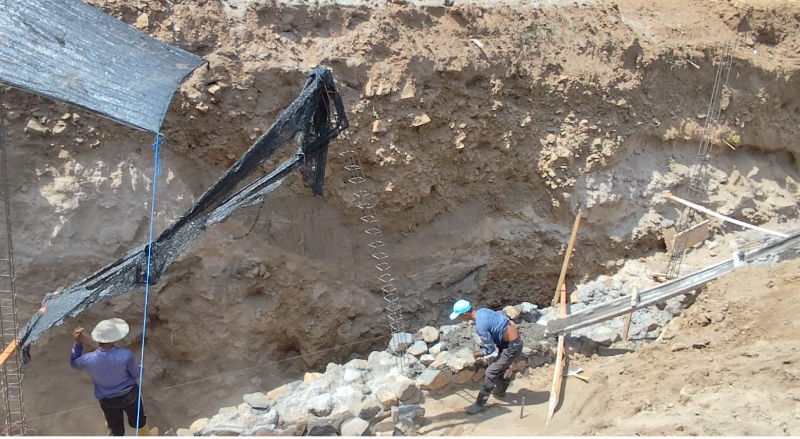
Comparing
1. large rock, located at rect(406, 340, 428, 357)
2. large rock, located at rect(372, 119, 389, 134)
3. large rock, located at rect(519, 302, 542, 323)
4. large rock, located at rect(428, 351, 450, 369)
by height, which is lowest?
large rock, located at rect(519, 302, 542, 323)

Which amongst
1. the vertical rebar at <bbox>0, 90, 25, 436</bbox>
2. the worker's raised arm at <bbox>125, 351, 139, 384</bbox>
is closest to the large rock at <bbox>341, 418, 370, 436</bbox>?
the worker's raised arm at <bbox>125, 351, 139, 384</bbox>

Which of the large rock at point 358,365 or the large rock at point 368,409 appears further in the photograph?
the large rock at point 358,365

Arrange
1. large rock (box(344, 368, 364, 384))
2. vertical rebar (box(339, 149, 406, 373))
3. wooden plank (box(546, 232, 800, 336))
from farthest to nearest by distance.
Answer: vertical rebar (box(339, 149, 406, 373))
wooden plank (box(546, 232, 800, 336))
large rock (box(344, 368, 364, 384))

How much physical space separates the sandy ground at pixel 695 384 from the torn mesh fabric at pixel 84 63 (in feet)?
12.1

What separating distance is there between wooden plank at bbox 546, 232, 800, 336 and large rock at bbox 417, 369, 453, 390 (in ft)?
4.20

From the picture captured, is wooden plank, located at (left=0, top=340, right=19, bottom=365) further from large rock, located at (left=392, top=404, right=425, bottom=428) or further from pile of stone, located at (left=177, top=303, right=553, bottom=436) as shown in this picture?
large rock, located at (left=392, top=404, right=425, bottom=428)

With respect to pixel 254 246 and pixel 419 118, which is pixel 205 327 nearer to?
pixel 254 246

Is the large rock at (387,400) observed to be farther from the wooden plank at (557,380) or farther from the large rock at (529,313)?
the large rock at (529,313)

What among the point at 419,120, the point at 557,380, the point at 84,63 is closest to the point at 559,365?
the point at 557,380

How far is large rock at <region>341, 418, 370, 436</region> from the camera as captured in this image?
5.48 m

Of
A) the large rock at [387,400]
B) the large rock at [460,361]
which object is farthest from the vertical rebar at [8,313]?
the large rock at [460,361]

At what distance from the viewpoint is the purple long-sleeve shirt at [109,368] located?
17.3ft

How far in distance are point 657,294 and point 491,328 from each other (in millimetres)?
2172

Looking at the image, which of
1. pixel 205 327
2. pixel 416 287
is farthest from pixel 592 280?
pixel 205 327
